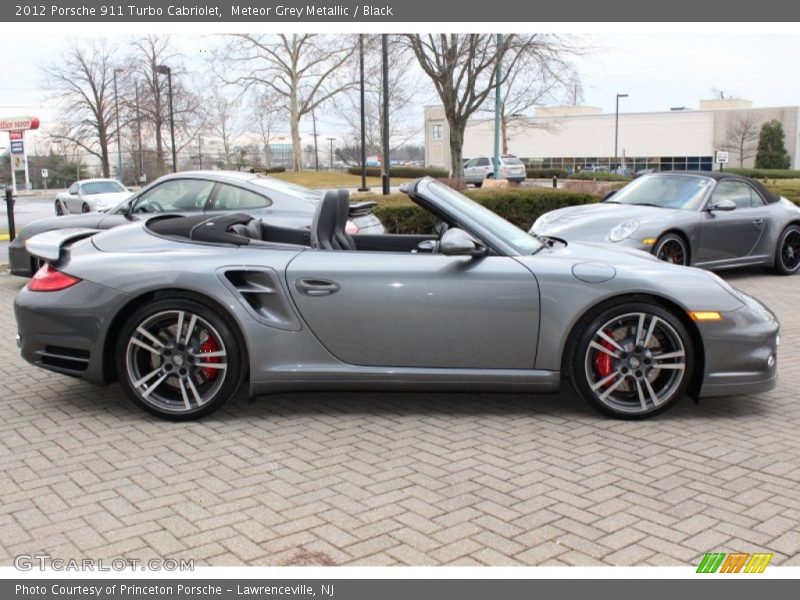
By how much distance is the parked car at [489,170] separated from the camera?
4259 centimetres

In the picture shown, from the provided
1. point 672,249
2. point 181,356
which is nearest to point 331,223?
Result: point 181,356

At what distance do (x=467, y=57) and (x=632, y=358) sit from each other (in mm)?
20147

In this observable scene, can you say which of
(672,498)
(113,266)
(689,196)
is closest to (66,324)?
(113,266)

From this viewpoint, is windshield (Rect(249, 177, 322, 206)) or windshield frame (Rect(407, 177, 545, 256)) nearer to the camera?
windshield frame (Rect(407, 177, 545, 256))

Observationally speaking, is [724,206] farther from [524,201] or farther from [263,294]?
[263,294]

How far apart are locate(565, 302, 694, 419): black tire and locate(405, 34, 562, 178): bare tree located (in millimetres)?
18469

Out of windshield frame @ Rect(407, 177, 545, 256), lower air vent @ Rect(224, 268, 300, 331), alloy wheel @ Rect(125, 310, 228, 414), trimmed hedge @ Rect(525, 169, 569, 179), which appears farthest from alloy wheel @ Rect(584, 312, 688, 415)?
trimmed hedge @ Rect(525, 169, 569, 179)

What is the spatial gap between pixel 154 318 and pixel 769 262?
9.04m

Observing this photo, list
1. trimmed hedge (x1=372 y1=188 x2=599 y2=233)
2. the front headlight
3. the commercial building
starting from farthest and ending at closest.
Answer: the commercial building
trimmed hedge (x1=372 y1=188 x2=599 y2=233)
the front headlight

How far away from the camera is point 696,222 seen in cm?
986

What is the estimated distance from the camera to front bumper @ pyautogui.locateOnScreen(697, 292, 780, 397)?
15.0 feet

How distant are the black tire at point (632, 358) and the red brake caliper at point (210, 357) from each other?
2.04 m

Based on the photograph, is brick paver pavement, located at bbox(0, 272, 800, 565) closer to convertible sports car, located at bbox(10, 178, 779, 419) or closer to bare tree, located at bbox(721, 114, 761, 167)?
convertible sports car, located at bbox(10, 178, 779, 419)

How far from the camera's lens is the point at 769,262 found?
10859mm
